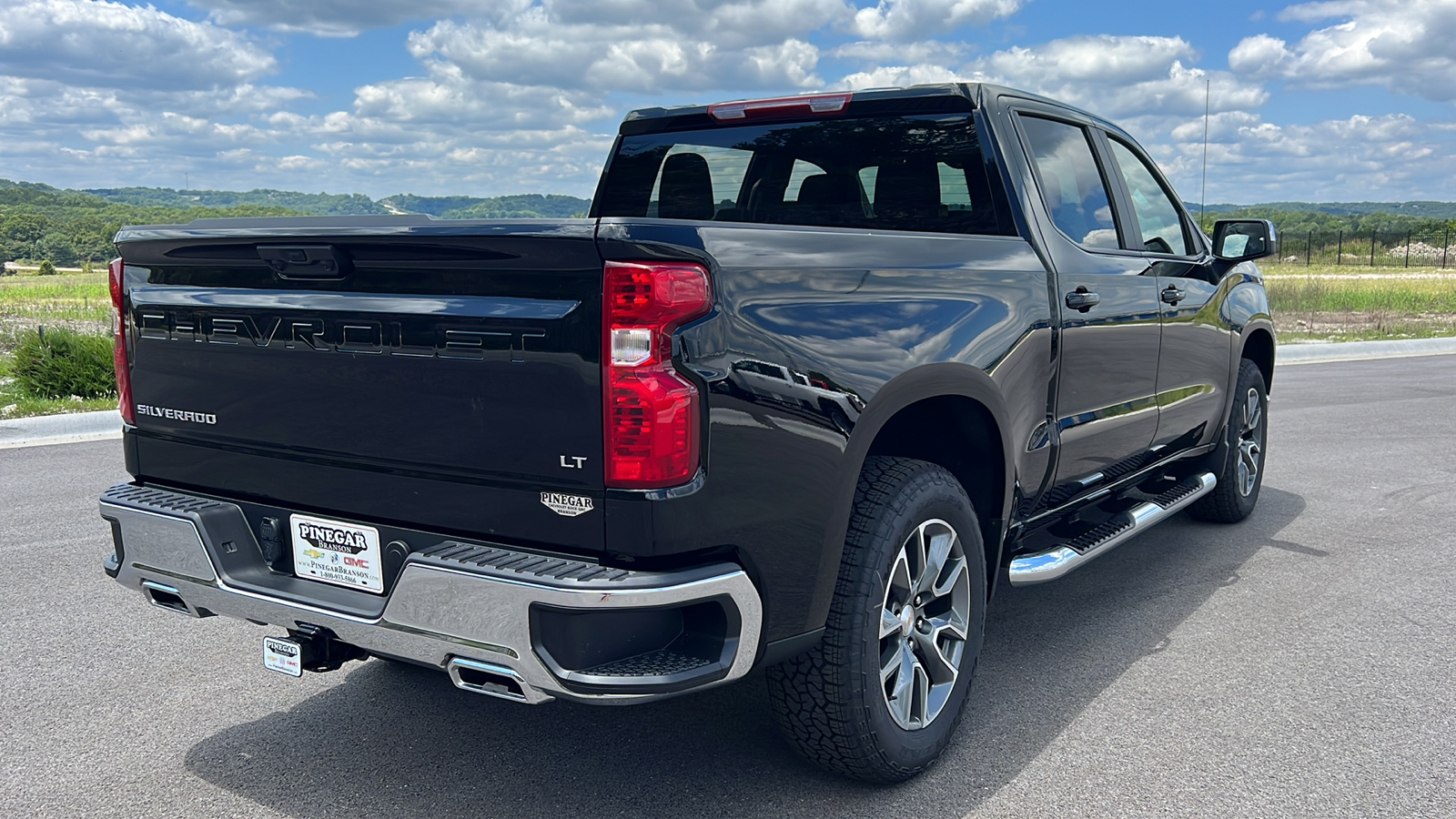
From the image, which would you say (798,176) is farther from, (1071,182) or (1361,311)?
(1361,311)

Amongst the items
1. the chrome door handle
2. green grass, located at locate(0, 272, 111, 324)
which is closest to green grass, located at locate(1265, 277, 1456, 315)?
the chrome door handle

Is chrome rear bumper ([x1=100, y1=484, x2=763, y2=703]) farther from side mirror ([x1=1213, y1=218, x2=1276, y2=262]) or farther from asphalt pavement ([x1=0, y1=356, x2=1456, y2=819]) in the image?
side mirror ([x1=1213, y1=218, x2=1276, y2=262])

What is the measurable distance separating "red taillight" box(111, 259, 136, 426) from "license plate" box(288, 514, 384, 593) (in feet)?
2.50

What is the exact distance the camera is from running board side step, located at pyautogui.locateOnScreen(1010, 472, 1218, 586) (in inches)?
150

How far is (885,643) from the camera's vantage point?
10.5 ft

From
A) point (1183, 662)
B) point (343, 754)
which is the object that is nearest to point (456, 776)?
point (343, 754)

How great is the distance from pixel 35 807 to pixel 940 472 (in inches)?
103

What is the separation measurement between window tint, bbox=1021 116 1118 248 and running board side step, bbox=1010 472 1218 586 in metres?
1.09

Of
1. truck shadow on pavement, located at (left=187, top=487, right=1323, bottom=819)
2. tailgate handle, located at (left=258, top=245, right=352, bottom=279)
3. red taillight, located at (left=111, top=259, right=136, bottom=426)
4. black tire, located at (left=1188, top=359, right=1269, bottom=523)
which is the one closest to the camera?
tailgate handle, located at (left=258, top=245, right=352, bottom=279)

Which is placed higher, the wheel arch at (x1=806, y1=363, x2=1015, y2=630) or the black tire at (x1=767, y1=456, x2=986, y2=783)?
the wheel arch at (x1=806, y1=363, x2=1015, y2=630)

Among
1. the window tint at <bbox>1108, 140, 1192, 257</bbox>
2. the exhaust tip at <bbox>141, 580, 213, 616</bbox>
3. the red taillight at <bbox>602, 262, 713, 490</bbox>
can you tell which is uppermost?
the window tint at <bbox>1108, 140, 1192, 257</bbox>

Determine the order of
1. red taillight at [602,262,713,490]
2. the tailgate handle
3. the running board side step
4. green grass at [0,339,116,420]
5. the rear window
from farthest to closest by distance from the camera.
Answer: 1. green grass at [0,339,116,420]
2. the rear window
3. the running board side step
4. the tailgate handle
5. red taillight at [602,262,713,490]

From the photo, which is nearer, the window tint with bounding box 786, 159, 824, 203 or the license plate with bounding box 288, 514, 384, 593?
the license plate with bounding box 288, 514, 384, 593

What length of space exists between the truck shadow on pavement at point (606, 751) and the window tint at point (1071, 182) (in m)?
1.57
